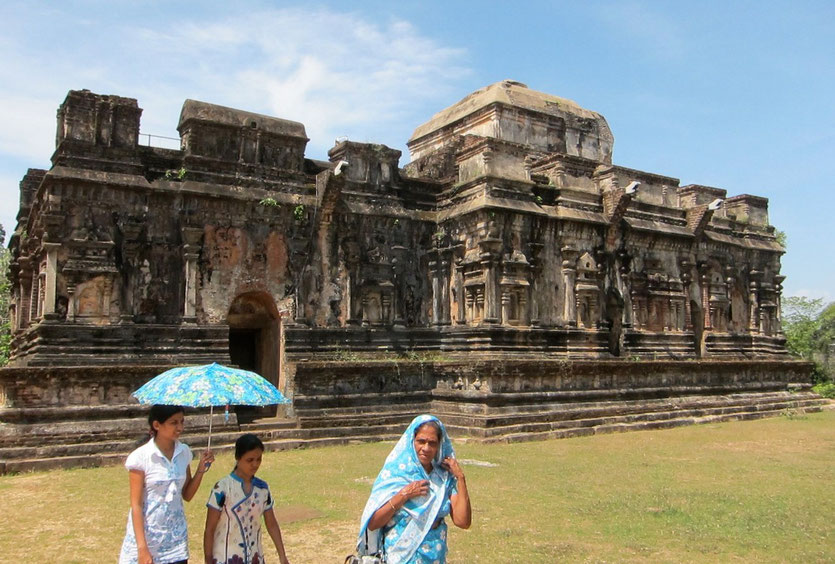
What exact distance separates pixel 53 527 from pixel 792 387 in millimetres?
22314

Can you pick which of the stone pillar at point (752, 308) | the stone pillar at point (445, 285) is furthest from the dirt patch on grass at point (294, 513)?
the stone pillar at point (752, 308)

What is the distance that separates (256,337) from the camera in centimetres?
1823

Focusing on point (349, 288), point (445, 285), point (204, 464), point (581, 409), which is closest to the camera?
point (204, 464)

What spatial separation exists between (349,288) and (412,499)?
13.7m

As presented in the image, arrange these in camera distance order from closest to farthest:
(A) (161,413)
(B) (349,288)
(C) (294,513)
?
(A) (161,413) < (C) (294,513) < (B) (349,288)

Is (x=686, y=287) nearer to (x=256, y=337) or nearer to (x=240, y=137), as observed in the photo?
(x=256, y=337)

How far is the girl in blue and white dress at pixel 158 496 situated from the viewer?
450 centimetres

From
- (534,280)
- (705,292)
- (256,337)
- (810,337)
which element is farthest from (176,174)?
(810,337)

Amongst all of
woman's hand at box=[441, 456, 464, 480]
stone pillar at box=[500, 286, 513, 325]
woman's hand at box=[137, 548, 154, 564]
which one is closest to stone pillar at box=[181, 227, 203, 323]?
stone pillar at box=[500, 286, 513, 325]

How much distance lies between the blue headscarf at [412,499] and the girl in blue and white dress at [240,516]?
2.40 ft

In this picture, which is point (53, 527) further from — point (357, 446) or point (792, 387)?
point (792, 387)

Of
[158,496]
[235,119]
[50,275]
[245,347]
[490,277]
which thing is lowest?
[158,496]

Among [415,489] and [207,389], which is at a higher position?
[207,389]

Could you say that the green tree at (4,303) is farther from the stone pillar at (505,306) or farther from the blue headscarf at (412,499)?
the blue headscarf at (412,499)
